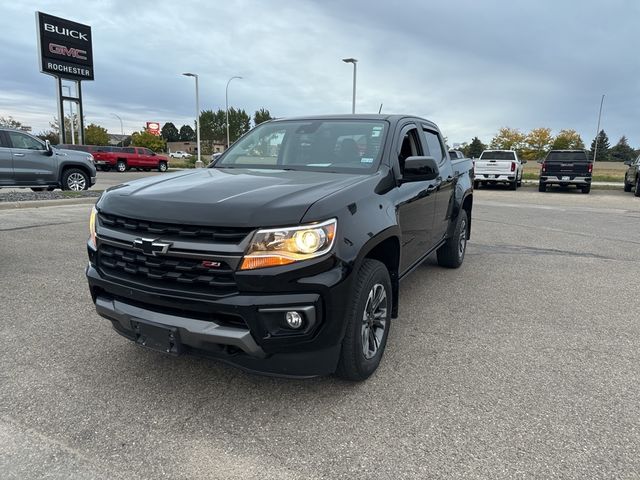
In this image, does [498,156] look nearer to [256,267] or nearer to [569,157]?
[569,157]

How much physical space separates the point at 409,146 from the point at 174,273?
2435 mm

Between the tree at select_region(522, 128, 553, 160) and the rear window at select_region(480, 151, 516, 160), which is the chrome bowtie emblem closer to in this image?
the rear window at select_region(480, 151, 516, 160)

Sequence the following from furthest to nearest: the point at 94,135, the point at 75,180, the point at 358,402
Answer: the point at 94,135
the point at 75,180
the point at 358,402

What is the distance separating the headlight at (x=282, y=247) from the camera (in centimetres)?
239

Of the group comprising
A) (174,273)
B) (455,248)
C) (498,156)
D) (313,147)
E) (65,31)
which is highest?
(65,31)

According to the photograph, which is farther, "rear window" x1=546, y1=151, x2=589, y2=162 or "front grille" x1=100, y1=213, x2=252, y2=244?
"rear window" x1=546, y1=151, x2=589, y2=162

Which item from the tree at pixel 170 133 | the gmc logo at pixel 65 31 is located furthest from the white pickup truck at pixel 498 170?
the tree at pixel 170 133

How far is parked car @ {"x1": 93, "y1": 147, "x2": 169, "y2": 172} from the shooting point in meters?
32.6

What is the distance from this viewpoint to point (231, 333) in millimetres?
2385

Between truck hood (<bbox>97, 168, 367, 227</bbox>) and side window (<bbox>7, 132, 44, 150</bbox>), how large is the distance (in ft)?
36.5

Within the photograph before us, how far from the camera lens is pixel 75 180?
45.1 ft

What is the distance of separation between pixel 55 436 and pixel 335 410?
148 centimetres

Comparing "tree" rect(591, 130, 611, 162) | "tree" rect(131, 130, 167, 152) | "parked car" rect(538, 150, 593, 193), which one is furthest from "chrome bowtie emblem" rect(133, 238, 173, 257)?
"tree" rect(591, 130, 611, 162)

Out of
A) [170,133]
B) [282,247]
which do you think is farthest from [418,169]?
[170,133]
